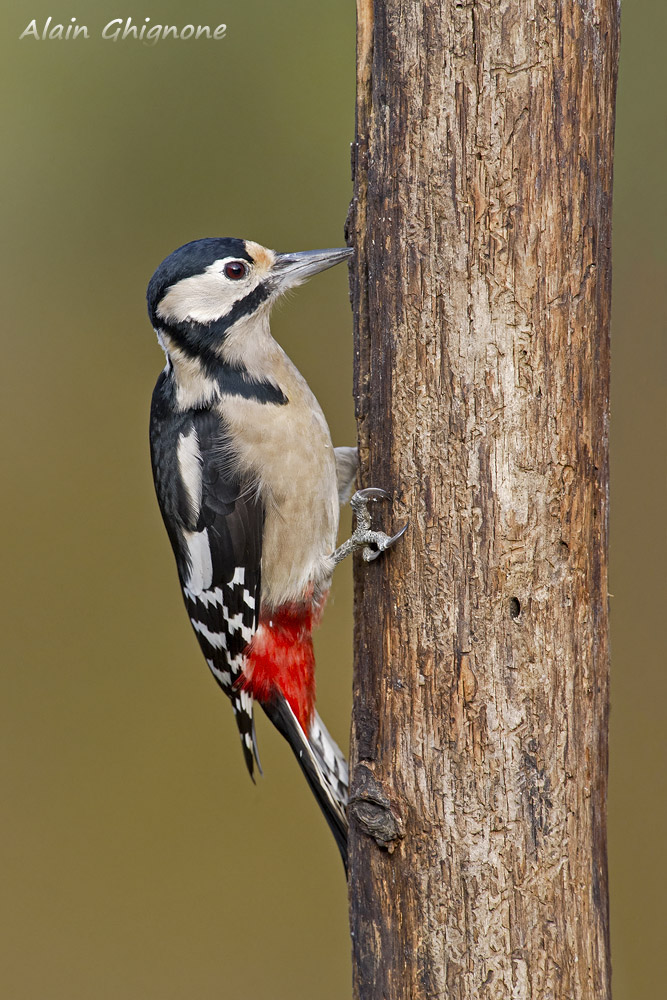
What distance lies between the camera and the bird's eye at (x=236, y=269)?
74.6 inches

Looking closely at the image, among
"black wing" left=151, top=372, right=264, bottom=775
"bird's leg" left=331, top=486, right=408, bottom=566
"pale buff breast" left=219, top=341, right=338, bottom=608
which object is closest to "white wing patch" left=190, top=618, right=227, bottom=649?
"black wing" left=151, top=372, right=264, bottom=775

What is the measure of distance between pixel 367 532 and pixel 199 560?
615mm

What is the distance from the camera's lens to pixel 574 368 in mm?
1327

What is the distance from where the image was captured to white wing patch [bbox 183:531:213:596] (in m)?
1.98

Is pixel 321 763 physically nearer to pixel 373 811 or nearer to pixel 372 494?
pixel 373 811

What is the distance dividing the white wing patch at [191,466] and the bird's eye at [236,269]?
1.05 ft

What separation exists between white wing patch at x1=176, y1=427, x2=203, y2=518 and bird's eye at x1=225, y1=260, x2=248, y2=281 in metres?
0.32

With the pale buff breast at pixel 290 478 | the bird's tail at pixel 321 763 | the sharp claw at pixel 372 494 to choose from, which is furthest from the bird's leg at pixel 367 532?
the bird's tail at pixel 321 763

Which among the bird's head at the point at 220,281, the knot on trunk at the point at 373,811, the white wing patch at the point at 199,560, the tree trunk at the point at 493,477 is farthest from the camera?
the white wing patch at the point at 199,560

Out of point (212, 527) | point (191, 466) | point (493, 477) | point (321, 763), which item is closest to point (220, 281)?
point (191, 466)

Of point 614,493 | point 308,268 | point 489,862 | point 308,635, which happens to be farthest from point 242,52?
point 489,862

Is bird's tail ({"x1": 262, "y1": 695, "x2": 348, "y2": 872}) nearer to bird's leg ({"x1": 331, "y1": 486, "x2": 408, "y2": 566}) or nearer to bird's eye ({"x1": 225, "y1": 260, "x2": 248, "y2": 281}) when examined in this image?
bird's leg ({"x1": 331, "y1": 486, "x2": 408, "y2": 566})

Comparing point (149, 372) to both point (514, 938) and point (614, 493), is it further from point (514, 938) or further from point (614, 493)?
point (514, 938)

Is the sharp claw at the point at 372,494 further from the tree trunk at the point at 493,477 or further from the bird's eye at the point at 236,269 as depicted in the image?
the bird's eye at the point at 236,269
